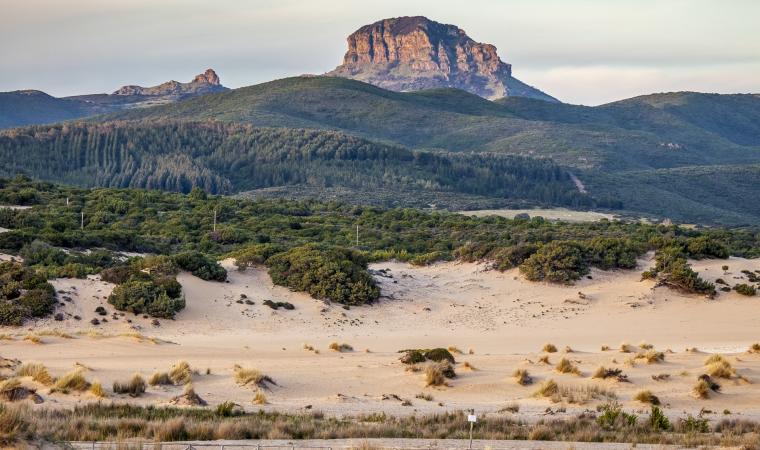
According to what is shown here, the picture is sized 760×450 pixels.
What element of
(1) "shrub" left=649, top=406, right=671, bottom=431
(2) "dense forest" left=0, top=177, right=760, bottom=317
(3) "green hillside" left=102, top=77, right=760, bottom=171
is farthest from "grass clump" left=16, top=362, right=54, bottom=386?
(3) "green hillside" left=102, top=77, right=760, bottom=171

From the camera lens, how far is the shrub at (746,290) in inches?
1248

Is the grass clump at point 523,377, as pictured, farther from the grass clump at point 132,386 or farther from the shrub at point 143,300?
the shrub at point 143,300

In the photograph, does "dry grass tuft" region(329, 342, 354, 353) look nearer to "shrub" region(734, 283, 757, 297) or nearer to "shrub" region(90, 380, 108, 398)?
"shrub" region(90, 380, 108, 398)

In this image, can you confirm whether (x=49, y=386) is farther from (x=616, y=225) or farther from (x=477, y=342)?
(x=616, y=225)

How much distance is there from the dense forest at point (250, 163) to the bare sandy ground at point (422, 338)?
248 feet

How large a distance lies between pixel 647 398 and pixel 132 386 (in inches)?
333

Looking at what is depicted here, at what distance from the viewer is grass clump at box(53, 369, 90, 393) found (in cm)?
1609

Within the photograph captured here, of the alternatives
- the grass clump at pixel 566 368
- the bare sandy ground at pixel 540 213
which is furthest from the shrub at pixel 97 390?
the bare sandy ground at pixel 540 213

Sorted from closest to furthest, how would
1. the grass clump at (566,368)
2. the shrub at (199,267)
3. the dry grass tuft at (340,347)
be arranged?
the grass clump at (566,368) → the dry grass tuft at (340,347) → the shrub at (199,267)

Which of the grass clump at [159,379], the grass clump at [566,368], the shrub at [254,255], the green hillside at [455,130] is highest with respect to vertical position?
the green hillside at [455,130]

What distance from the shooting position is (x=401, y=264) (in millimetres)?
35812

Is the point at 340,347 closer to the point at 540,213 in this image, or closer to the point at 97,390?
the point at 97,390

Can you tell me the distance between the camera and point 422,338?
26.7 m

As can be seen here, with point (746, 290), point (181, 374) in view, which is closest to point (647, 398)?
point (181, 374)
